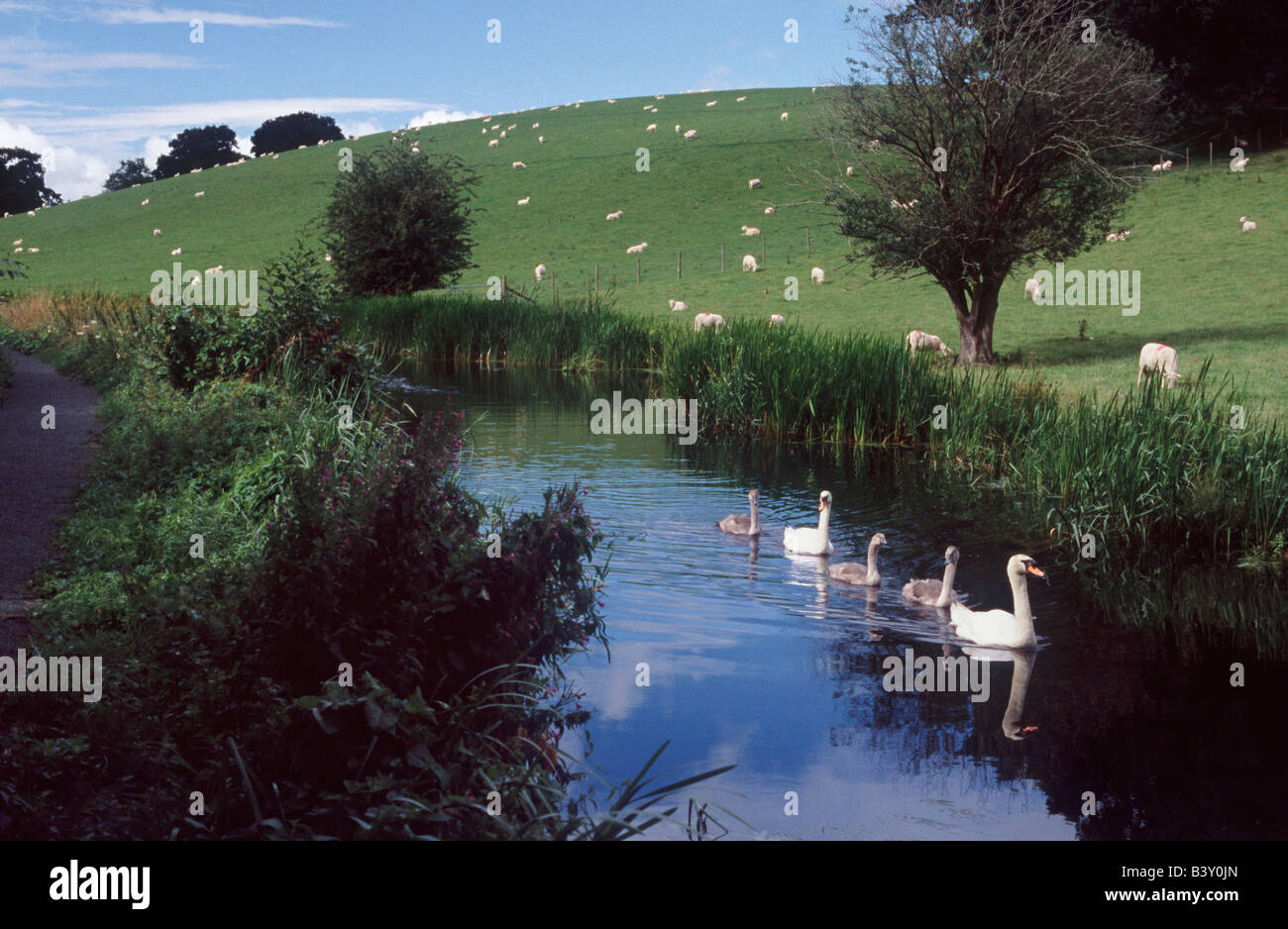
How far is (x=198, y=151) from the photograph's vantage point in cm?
11200

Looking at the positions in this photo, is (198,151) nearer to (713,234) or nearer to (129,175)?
(129,175)

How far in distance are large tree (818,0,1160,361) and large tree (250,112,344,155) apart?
9505 centimetres

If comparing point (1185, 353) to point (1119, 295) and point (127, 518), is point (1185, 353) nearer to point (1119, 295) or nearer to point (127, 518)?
point (1119, 295)

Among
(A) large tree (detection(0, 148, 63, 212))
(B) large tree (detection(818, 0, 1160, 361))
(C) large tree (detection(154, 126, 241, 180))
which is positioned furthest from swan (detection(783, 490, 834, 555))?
(C) large tree (detection(154, 126, 241, 180))

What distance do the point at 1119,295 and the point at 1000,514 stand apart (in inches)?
1038

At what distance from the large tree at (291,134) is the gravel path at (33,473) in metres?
98.0

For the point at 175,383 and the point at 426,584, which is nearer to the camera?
the point at 426,584

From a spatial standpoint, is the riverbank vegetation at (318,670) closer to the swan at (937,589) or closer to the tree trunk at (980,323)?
the swan at (937,589)

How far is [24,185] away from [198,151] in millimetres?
20852

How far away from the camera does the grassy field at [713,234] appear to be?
3253 centimetres

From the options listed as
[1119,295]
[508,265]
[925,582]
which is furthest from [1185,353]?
[508,265]

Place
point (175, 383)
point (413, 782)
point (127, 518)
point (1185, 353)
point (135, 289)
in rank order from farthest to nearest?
1. point (135, 289)
2. point (1185, 353)
3. point (175, 383)
4. point (127, 518)
5. point (413, 782)

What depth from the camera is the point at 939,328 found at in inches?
1387

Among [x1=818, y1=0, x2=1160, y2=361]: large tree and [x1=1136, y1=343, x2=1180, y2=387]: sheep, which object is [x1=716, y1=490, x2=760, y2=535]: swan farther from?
[x1=818, y1=0, x2=1160, y2=361]: large tree
